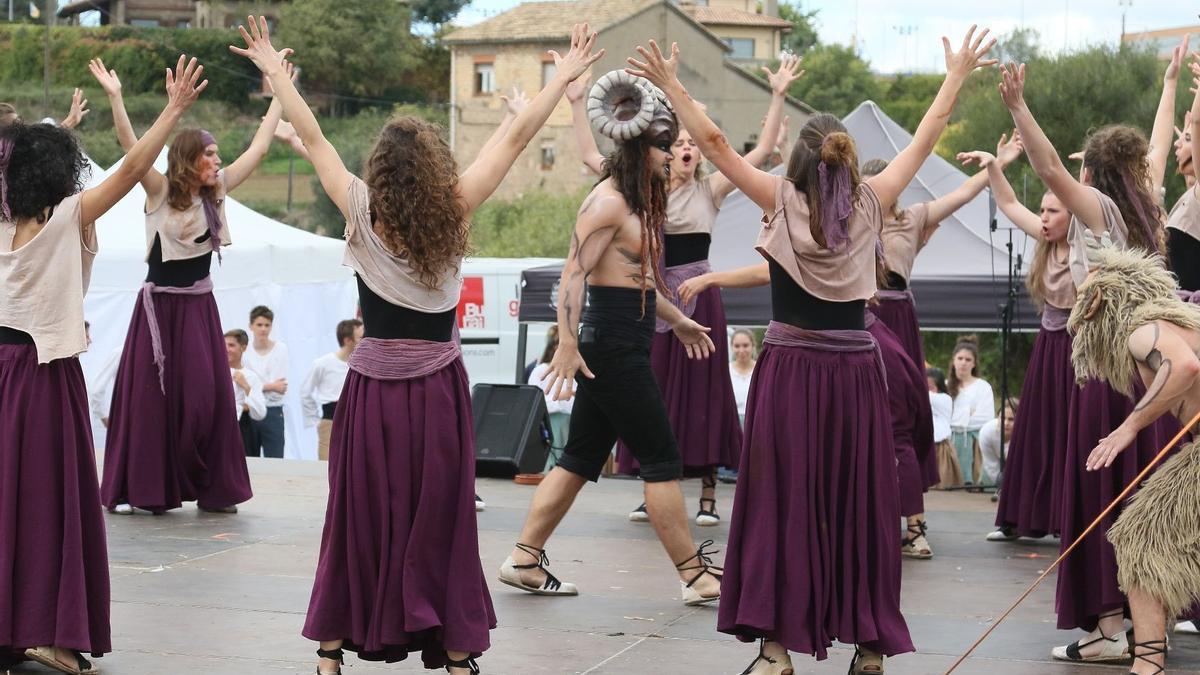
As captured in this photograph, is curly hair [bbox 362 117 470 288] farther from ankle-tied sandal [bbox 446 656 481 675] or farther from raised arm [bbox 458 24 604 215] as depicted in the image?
ankle-tied sandal [bbox 446 656 481 675]

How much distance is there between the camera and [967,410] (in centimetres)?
1285

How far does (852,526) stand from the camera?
559cm

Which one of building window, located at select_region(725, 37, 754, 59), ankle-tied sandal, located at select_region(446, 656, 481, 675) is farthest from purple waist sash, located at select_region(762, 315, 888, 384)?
building window, located at select_region(725, 37, 754, 59)

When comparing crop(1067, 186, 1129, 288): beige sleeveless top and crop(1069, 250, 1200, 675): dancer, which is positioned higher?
crop(1067, 186, 1129, 288): beige sleeveless top

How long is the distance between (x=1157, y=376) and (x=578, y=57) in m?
2.21

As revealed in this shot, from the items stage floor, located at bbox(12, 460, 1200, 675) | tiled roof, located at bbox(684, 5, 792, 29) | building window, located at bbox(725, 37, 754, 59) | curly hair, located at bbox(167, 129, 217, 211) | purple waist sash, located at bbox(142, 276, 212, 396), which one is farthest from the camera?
building window, located at bbox(725, 37, 754, 59)

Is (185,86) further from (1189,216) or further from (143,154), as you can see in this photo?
(1189,216)

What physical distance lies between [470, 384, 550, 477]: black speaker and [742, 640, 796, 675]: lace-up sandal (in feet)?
19.4

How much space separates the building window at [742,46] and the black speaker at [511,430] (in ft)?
280

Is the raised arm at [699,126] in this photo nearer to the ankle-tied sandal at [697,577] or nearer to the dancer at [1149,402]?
the dancer at [1149,402]

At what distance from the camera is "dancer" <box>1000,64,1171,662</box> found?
19.9 feet

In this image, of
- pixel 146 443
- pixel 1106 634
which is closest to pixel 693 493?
pixel 146 443

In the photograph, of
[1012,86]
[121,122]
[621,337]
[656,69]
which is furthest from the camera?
[121,122]

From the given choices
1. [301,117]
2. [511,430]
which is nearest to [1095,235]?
[301,117]
